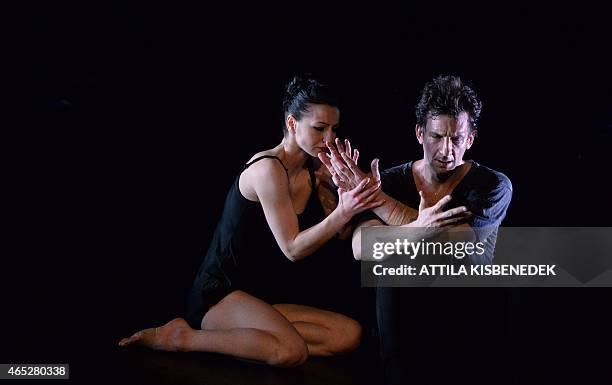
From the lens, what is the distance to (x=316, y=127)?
2758mm

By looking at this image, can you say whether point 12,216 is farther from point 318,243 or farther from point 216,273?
point 318,243

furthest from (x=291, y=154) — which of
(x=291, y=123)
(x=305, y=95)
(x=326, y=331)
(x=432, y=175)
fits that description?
(x=326, y=331)

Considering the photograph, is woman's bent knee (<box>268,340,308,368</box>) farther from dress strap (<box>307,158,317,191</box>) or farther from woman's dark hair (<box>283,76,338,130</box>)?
woman's dark hair (<box>283,76,338,130</box>)

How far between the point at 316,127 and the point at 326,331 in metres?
0.81

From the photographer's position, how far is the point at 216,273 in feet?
9.67

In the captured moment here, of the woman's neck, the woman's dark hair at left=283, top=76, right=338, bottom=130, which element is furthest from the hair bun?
the woman's neck

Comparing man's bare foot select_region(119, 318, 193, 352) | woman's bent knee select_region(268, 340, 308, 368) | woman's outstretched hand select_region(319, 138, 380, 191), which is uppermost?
woman's outstretched hand select_region(319, 138, 380, 191)

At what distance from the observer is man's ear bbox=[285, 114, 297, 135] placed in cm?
283

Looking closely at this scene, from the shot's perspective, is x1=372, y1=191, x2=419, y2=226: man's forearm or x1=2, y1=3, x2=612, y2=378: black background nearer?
x1=372, y1=191, x2=419, y2=226: man's forearm

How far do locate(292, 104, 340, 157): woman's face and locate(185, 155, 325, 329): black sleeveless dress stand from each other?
0.66 feet

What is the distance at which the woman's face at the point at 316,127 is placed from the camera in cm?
275

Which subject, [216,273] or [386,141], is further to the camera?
[386,141]

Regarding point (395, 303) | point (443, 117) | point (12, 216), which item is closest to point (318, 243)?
point (395, 303)

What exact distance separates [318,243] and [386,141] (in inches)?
31.8
